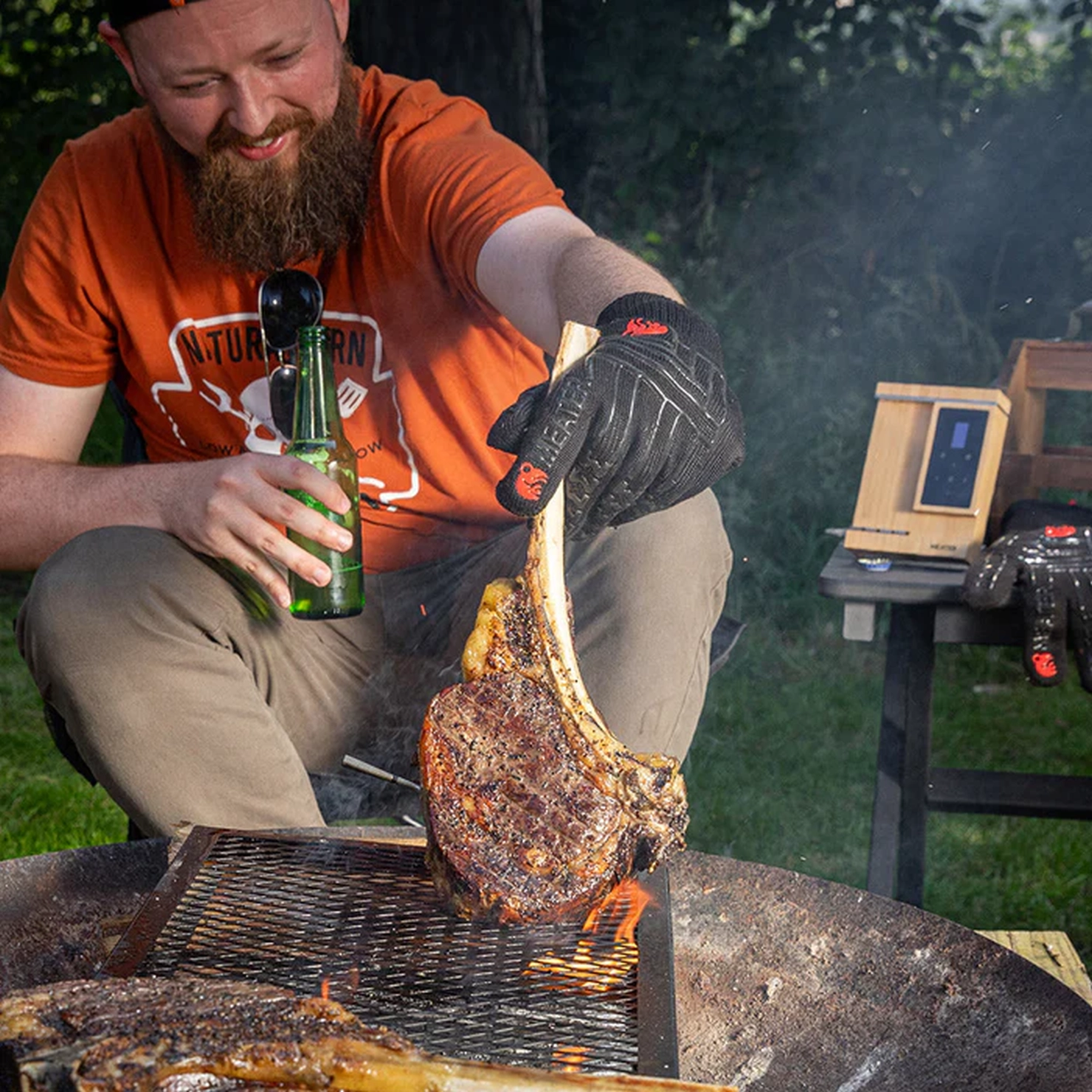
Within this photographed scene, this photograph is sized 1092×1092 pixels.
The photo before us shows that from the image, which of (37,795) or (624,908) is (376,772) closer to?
(624,908)

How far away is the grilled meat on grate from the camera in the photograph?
4.43ft

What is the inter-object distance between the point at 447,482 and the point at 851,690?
2923 millimetres

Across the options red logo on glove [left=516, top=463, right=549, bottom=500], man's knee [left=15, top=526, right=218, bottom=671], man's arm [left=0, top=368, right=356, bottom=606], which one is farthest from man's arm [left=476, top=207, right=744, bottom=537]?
man's knee [left=15, top=526, right=218, bottom=671]

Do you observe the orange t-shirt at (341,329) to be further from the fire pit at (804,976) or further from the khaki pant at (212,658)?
the fire pit at (804,976)

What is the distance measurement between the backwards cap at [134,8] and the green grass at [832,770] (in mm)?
2389

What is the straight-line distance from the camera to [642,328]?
208 centimetres

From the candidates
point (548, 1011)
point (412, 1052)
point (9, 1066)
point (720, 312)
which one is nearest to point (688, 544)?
point (548, 1011)

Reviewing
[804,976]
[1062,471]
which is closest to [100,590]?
[804,976]

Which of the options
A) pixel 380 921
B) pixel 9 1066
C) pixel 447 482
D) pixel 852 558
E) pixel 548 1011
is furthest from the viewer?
pixel 852 558

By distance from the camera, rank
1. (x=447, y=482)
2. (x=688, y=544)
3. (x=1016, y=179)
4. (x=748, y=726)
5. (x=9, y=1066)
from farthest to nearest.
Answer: (x=1016, y=179) < (x=748, y=726) < (x=447, y=482) < (x=688, y=544) < (x=9, y=1066)

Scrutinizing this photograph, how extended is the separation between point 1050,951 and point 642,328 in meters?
1.49

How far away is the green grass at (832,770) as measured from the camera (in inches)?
159

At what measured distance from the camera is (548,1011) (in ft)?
5.26

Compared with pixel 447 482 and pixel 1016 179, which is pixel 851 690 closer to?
pixel 1016 179
